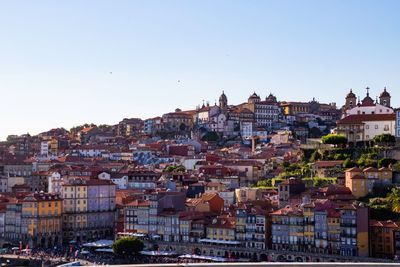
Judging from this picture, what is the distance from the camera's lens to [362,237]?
146ft

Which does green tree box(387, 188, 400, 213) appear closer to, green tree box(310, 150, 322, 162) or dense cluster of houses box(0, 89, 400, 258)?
dense cluster of houses box(0, 89, 400, 258)

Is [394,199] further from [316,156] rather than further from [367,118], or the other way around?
[367,118]

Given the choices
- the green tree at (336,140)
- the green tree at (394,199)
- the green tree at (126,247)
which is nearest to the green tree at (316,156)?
the green tree at (336,140)

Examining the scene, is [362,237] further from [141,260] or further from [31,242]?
[31,242]

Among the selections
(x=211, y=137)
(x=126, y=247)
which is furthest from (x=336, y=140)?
(x=211, y=137)

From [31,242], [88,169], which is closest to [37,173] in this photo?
[88,169]

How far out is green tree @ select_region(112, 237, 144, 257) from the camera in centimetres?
4838

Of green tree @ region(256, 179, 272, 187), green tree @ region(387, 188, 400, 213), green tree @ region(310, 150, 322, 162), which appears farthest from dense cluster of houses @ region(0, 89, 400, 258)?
green tree @ region(310, 150, 322, 162)

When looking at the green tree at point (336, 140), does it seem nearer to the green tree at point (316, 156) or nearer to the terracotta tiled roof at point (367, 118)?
the green tree at point (316, 156)

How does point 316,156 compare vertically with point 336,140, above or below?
below

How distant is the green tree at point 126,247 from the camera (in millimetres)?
48375

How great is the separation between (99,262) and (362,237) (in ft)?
53.0

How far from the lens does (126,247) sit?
48531 mm

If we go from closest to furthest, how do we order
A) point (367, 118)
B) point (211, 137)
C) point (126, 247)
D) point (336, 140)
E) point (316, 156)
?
point (126, 247) < point (316, 156) < point (336, 140) < point (367, 118) < point (211, 137)
